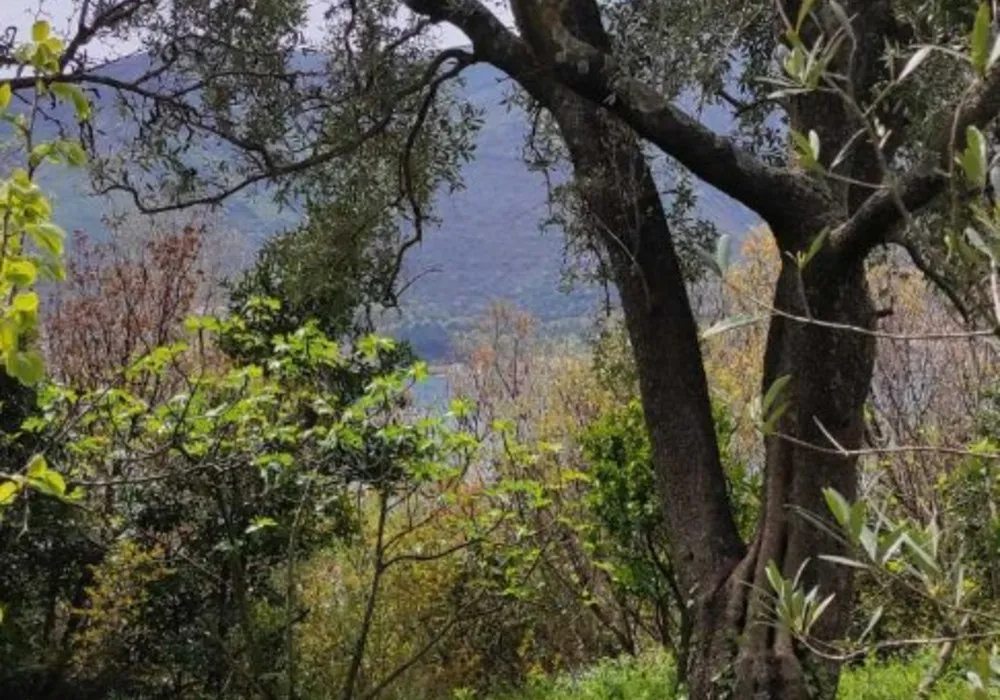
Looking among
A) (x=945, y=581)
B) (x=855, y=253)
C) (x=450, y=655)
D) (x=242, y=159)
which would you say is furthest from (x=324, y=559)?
(x=945, y=581)

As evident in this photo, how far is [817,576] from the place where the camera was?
4.00 meters

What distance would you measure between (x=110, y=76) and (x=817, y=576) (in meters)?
4.58

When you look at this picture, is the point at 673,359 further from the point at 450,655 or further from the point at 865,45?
the point at 450,655

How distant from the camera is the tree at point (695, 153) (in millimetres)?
3688

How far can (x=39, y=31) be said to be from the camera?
1.82 metres

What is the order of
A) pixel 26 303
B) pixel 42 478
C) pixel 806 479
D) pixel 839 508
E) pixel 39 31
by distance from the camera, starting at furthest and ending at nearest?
1. pixel 806 479
2. pixel 39 31
3. pixel 42 478
4. pixel 26 303
5. pixel 839 508

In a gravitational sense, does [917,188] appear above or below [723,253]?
above

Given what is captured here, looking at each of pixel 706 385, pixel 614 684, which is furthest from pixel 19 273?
pixel 614 684

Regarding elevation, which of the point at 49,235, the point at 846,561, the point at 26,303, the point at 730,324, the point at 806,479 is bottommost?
the point at 846,561

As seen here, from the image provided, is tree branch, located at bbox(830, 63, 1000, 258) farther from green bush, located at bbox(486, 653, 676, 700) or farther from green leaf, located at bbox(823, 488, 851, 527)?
green bush, located at bbox(486, 653, 676, 700)

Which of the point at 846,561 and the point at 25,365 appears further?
the point at 25,365

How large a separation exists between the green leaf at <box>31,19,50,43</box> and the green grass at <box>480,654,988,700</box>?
4656 mm

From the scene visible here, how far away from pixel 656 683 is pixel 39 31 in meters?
6.13

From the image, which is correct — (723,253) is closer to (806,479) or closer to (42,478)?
(42,478)
